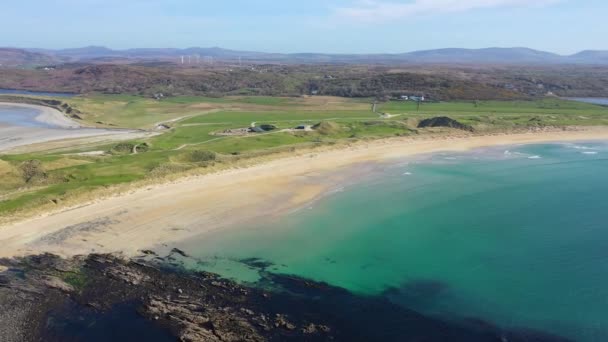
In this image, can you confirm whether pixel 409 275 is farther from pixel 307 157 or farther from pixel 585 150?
pixel 585 150

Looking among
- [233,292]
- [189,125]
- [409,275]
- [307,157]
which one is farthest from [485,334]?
[189,125]

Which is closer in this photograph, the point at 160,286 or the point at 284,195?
the point at 160,286

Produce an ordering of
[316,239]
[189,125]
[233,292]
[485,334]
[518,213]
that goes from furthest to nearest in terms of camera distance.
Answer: [189,125] < [518,213] < [316,239] < [233,292] < [485,334]

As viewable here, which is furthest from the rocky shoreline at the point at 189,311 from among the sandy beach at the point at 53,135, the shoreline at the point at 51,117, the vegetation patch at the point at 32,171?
the shoreline at the point at 51,117

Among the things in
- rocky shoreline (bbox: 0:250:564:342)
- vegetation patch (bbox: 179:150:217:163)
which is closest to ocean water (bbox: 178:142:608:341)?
rocky shoreline (bbox: 0:250:564:342)

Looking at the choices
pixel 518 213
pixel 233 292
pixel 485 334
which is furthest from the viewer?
pixel 518 213

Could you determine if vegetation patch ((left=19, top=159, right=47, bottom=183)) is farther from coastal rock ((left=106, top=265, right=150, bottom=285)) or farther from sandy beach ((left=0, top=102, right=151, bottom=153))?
sandy beach ((left=0, top=102, right=151, bottom=153))

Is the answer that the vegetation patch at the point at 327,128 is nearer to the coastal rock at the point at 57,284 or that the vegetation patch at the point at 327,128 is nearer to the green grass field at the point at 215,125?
the green grass field at the point at 215,125
